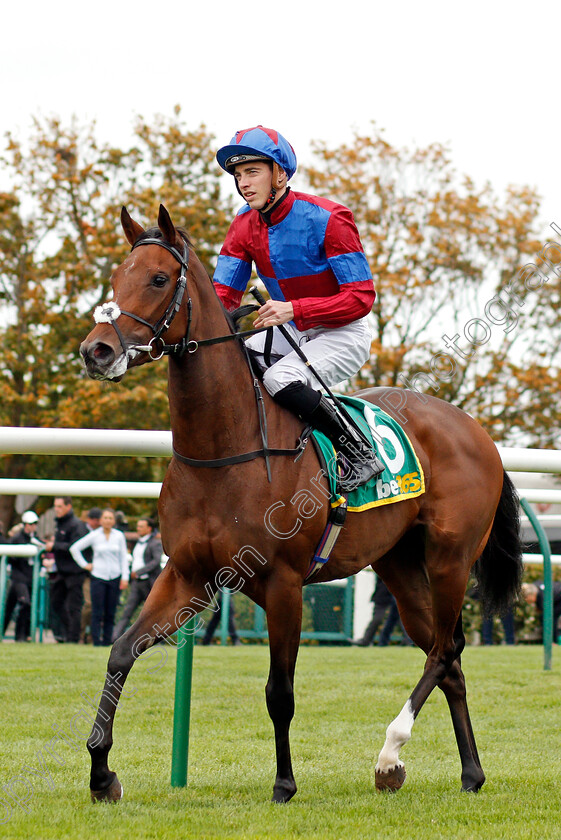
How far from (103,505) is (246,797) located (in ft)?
62.7

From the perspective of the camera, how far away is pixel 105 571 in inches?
481

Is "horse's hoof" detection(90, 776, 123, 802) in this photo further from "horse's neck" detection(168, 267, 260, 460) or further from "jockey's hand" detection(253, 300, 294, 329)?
"jockey's hand" detection(253, 300, 294, 329)

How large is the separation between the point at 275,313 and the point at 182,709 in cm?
175

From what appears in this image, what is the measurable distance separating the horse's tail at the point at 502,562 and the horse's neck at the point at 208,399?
6.04 ft

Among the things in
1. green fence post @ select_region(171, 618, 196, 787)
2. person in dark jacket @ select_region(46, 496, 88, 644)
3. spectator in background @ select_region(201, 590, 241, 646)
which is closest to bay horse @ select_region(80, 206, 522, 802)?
green fence post @ select_region(171, 618, 196, 787)

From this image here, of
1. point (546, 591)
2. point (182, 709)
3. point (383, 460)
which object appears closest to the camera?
point (182, 709)

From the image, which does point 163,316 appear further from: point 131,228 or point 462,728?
point 462,728

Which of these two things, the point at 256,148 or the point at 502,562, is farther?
the point at 502,562

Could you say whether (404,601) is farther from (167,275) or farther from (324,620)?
(324,620)

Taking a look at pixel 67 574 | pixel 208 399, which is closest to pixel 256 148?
pixel 208 399

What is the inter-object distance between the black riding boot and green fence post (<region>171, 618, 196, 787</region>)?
947 millimetres

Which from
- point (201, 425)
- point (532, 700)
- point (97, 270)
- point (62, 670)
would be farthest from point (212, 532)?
point (97, 270)

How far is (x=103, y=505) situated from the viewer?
2291 cm

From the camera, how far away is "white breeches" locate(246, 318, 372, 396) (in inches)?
182
